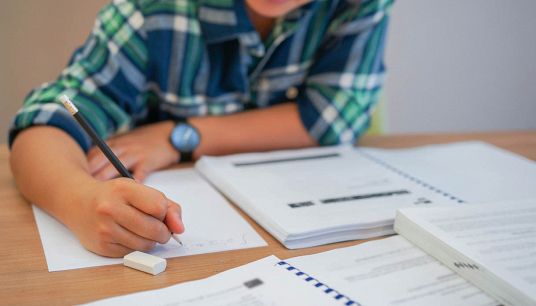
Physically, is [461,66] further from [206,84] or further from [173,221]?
[173,221]

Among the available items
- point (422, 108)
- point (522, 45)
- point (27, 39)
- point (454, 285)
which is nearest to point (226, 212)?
point (454, 285)

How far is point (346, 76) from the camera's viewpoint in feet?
3.54

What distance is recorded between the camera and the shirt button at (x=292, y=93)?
3.76 ft

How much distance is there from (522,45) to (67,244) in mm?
1854

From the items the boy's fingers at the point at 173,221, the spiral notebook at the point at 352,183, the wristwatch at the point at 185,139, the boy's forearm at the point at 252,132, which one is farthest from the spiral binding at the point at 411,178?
the boy's fingers at the point at 173,221

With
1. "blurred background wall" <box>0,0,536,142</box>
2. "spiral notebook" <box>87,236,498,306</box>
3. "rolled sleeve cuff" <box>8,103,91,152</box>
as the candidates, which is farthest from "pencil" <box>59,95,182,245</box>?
"blurred background wall" <box>0,0,536,142</box>

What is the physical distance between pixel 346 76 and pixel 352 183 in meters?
0.28

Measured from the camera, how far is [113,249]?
634 mm

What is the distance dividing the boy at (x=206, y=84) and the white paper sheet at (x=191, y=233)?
95 mm

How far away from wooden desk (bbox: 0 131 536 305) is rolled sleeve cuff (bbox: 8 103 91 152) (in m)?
0.14

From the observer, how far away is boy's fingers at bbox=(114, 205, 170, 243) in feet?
2.04

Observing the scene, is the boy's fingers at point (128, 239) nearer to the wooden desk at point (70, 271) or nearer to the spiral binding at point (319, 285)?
the wooden desk at point (70, 271)

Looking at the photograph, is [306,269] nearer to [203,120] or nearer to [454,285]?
[454,285]

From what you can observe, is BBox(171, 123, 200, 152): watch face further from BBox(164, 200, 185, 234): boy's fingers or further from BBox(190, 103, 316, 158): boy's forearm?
BBox(164, 200, 185, 234): boy's fingers
